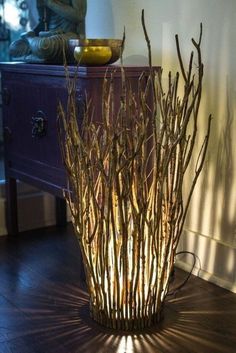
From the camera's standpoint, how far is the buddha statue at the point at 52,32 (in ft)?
7.35

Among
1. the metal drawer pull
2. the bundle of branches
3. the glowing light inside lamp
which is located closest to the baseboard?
the bundle of branches

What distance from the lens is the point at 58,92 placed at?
7.16 ft

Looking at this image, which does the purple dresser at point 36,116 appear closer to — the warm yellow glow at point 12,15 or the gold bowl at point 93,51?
the gold bowl at point 93,51

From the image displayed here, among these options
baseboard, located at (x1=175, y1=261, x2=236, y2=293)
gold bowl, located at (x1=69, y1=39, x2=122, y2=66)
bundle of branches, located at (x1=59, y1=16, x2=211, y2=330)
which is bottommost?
baseboard, located at (x1=175, y1=261, x2=236, y2=293)

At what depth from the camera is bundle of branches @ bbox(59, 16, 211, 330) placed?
5.38 feet

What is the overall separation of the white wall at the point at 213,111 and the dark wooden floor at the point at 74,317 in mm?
137

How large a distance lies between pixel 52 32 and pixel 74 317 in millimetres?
1169

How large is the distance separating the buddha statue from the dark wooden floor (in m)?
0.88

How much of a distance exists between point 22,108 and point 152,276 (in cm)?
108

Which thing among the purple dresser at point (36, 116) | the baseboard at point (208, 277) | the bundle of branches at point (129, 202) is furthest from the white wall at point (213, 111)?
the bundle of branches at point (129, 202)

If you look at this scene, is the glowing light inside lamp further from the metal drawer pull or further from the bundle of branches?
the bundle of branches

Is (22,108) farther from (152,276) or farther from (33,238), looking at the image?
(152,276)

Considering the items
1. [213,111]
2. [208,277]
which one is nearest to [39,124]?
[213,111]

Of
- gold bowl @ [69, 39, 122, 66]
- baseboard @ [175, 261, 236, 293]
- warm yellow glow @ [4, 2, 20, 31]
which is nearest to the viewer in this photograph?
gold bowl @ [69, 39, 122, 66]
